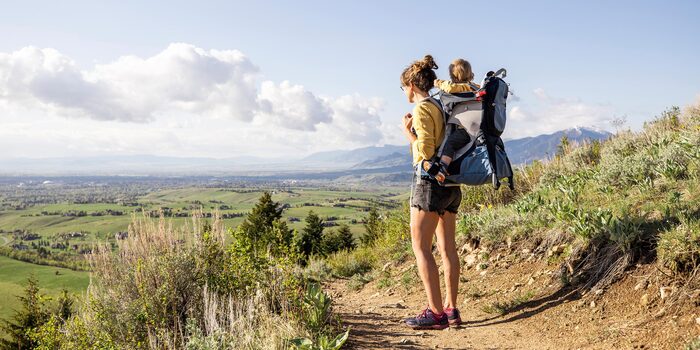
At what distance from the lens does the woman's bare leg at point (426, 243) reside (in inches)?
165

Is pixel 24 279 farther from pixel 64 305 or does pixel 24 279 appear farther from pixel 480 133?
pixel 480 133

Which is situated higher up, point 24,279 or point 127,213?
point 127,213

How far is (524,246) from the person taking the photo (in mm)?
6094

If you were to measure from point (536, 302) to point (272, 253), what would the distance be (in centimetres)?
296

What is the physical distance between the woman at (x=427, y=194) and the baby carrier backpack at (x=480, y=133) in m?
0.15

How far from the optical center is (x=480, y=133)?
158 inches

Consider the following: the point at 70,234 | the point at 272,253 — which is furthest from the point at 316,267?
the point at 70,234

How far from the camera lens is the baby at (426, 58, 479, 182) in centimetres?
390

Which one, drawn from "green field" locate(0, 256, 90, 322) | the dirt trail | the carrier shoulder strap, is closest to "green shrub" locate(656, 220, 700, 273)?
the dirt trail

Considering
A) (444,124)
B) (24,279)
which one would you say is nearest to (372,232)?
(444,124)

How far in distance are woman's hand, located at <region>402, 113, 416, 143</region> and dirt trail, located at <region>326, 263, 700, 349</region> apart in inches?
73.0

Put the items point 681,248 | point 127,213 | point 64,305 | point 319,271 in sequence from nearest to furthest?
point 681,248 → point 64,305 → point 319,271 → point 127,213

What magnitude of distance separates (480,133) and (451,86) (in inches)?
18.9

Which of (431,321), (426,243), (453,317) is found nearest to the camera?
(426,243)
